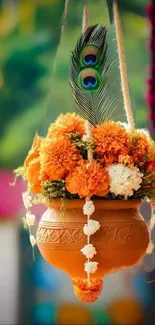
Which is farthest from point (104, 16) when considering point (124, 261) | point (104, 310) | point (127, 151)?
point (104, 310)

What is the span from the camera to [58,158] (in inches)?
45.9

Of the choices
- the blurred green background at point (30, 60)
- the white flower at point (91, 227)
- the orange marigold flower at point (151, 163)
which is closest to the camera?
the white flower at point (91, 227)

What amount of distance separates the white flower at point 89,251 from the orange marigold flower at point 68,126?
0.82 feet

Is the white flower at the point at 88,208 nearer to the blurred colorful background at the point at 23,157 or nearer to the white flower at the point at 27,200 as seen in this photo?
the white flower at the point at 27,200

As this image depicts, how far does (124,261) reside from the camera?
121 centimetres

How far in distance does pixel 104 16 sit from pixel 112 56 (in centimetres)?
21

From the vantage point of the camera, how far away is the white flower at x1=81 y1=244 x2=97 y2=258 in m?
1.15

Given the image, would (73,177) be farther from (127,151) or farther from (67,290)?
(67,290)

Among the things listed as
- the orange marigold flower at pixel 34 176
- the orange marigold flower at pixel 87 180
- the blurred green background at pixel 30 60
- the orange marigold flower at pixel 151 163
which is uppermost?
the blurred green background at pixel 30 60

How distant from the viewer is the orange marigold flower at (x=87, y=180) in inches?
45.1

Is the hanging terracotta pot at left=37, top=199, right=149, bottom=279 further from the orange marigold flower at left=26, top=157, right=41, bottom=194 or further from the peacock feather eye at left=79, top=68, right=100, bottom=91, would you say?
the peacock feather eye at left=79, top=68, right=100, bottom=91

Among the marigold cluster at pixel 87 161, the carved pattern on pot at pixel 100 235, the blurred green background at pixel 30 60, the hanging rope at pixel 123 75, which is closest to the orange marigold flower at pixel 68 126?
the marigold cluster at pixel 87 161

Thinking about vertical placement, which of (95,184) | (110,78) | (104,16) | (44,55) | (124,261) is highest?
(44,55)

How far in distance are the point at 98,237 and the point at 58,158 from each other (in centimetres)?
19
